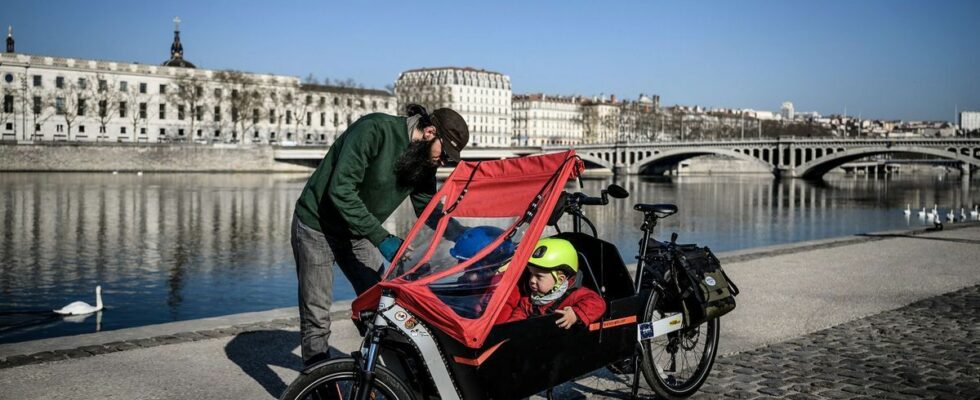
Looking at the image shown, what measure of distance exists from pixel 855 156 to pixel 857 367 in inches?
3093

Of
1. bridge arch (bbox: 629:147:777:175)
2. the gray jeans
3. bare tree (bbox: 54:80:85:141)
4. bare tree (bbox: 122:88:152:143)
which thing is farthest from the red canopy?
bare tree (bbox: 122:88:152:143)

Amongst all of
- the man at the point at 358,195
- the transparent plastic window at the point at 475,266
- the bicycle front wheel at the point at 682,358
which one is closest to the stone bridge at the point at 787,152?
the bicycle front wheel at the point at 682,358

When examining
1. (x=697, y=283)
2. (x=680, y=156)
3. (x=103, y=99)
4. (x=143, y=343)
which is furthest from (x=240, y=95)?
(x=697, y=283)

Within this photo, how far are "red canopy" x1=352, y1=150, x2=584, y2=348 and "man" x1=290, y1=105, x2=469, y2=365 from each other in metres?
0.19

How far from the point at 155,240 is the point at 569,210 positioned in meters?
20.1

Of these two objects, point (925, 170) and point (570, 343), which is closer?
point (570, 343)

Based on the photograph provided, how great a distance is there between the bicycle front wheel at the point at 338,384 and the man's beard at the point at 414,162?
128 centimetres

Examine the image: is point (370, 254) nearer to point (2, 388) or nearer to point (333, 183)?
point (333, 183)

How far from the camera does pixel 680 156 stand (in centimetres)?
9038

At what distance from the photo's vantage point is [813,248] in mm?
15258

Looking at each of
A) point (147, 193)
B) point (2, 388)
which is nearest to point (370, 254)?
point (2, 388)

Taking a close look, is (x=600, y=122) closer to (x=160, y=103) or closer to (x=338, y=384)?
(x=160, y=103)

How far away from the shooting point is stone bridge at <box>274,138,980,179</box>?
7281 cm

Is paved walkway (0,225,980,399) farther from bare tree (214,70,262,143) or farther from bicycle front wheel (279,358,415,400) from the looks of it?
bare tree (214,70,262,143)
